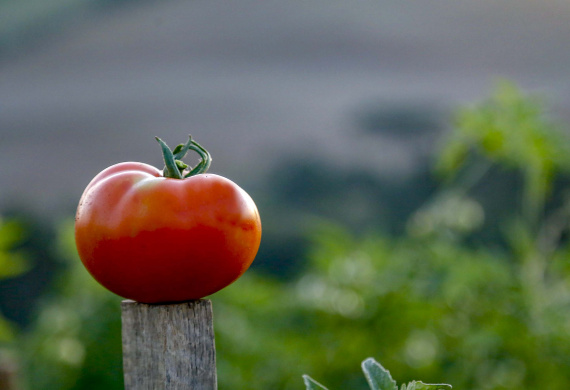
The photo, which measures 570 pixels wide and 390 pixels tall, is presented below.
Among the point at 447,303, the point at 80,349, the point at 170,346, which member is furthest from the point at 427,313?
the point at 170,346

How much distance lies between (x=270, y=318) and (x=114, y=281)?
1837 millimetres

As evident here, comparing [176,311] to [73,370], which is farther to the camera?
[73,370]

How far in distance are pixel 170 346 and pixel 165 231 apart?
173 mm

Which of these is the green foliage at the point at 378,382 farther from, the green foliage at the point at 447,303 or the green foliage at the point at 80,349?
the green foliage at the point at 80,349

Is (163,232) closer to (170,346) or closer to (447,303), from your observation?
(170,346)

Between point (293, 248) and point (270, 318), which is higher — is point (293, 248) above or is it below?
above

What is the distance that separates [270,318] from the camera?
8.70 ft

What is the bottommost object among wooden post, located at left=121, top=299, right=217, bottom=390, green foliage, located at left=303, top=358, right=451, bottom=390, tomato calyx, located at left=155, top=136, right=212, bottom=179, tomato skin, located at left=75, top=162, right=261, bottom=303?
green foliage, located at left=303, top=358, right=451, bottom=390

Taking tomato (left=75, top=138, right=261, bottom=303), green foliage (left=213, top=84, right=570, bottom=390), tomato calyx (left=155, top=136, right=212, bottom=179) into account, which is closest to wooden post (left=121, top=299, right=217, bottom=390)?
tomato (left=75, top=138, right=261, bottom=303)

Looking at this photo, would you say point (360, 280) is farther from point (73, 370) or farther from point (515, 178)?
point (515, 178)

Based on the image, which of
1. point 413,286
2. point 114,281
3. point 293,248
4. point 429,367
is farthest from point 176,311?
point 293,248

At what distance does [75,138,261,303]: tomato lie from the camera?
82cm

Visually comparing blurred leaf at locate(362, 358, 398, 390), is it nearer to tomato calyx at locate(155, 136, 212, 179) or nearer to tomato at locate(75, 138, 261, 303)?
tomato at locate(75, 138, 261, 303)

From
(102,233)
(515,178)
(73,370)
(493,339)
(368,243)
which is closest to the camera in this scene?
(102,233)
